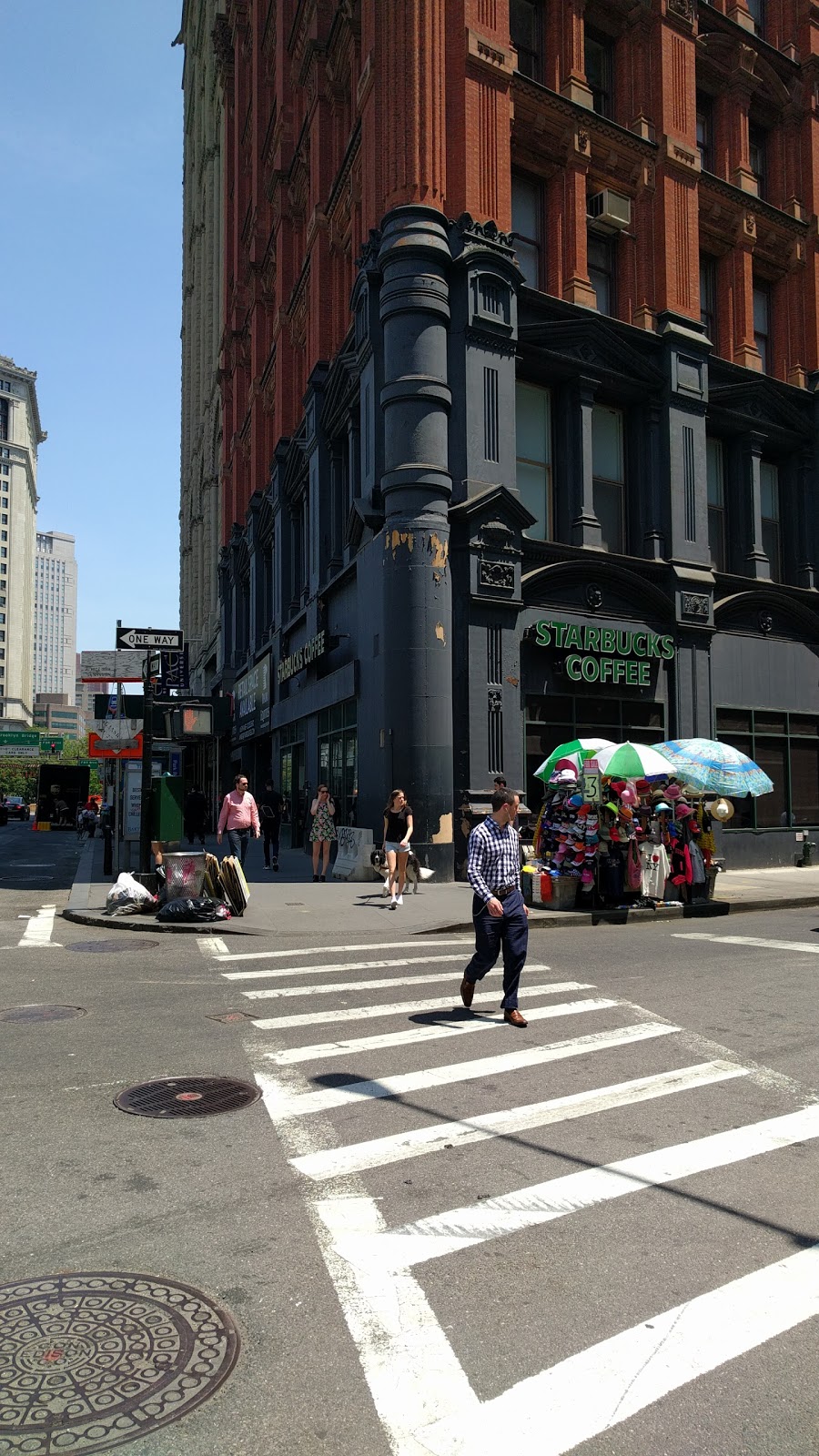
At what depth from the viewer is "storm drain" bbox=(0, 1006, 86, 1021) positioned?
809 centimetres

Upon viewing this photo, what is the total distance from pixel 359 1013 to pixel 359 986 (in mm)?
1201

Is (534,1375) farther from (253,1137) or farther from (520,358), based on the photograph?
(520,358)

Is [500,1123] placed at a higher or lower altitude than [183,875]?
lower

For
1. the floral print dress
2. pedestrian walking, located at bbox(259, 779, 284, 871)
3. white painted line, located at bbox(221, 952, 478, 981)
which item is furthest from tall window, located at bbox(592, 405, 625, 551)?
white painted line, located at bbox(221, 952, 478, 981)

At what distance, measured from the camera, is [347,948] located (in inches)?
478

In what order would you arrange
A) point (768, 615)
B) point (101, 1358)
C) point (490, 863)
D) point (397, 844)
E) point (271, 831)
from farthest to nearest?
point (768, 615), point (271, 831), point (397, 844), point (490, 863), point (101, 1358)

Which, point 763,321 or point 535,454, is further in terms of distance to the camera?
point 763,321

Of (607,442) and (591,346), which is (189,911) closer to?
(607,442)

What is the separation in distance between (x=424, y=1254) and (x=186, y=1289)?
3.07ft

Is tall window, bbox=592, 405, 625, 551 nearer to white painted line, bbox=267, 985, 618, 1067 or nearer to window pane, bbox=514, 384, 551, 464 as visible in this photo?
window pane, bbox=514, 384, 551, 464

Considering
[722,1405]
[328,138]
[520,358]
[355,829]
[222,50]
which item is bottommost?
[722,1405]

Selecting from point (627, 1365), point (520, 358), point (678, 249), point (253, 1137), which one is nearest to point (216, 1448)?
point (627, 1365)

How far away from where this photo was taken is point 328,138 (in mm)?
28359

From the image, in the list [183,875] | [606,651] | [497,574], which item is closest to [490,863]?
[183,875]
